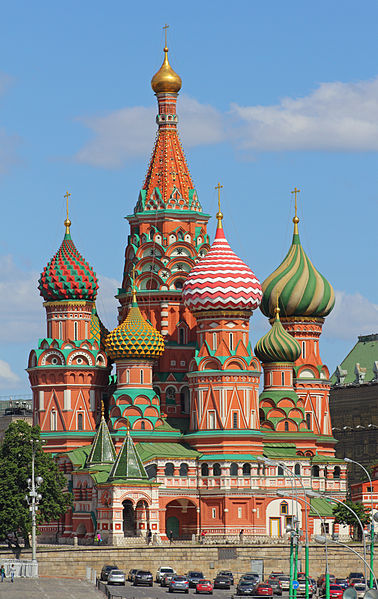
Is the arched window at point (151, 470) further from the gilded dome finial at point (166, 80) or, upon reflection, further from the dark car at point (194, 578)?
the gilded dome finial at point (166, 80)

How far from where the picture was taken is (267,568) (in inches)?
3693

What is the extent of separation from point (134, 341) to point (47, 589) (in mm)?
35655

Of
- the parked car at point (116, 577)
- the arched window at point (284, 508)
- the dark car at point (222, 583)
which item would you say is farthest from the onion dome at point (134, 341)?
the dark car at point (222, 583)

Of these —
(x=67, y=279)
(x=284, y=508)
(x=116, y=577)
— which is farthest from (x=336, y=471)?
(x=116, y=577)

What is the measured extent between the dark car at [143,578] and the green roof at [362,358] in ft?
207

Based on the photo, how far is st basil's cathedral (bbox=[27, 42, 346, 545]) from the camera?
105m

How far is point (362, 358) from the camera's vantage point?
14675 cm

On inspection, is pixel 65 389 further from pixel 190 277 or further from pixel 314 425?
pixel 314 425

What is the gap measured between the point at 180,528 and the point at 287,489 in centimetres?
738

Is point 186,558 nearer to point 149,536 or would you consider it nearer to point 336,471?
point 149,536

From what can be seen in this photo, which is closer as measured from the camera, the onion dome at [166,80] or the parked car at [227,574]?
the parked car at [227,574]

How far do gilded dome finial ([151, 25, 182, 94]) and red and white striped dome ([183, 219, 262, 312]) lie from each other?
504 inches

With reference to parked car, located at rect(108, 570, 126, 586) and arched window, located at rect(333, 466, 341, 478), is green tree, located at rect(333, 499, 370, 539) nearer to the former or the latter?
arched window, located at rect(333, 466, 341, 478)

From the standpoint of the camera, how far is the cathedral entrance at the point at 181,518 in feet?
346
